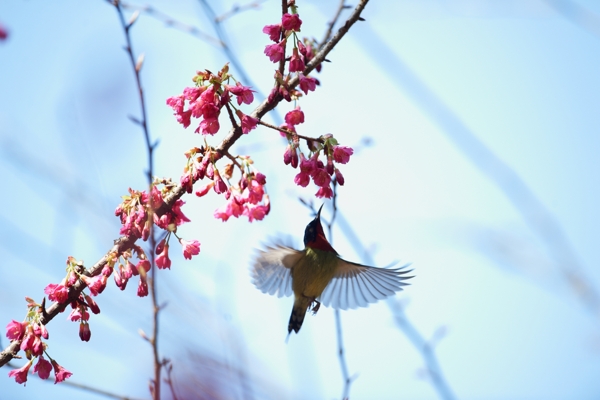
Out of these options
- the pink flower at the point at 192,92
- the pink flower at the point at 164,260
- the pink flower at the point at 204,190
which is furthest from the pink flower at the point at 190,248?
the pink flower at the point at 192,92

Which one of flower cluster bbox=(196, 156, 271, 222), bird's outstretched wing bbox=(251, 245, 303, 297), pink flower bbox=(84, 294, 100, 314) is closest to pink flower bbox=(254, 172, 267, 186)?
flower cluster bbox=(196, 156, 271, 222)

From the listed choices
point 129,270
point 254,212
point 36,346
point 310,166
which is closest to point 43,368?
point 36,346

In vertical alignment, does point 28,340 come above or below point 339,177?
below

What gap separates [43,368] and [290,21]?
90.0 inches

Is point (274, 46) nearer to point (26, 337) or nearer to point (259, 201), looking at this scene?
point (259, 201)

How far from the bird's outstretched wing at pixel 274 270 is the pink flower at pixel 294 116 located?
3.24 ft

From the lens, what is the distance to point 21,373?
3.03 m

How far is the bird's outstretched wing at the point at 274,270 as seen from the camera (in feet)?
13.7

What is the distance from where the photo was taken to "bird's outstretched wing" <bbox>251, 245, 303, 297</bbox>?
4.16 metres

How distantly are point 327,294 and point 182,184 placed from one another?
1887mm

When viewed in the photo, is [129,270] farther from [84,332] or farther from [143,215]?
[84,332]

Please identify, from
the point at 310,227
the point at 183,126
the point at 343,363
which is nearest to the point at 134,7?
the point at 183,126

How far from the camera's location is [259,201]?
3.61 metres

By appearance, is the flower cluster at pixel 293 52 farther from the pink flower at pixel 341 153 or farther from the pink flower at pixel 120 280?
the pink flower at pixel 120 280
